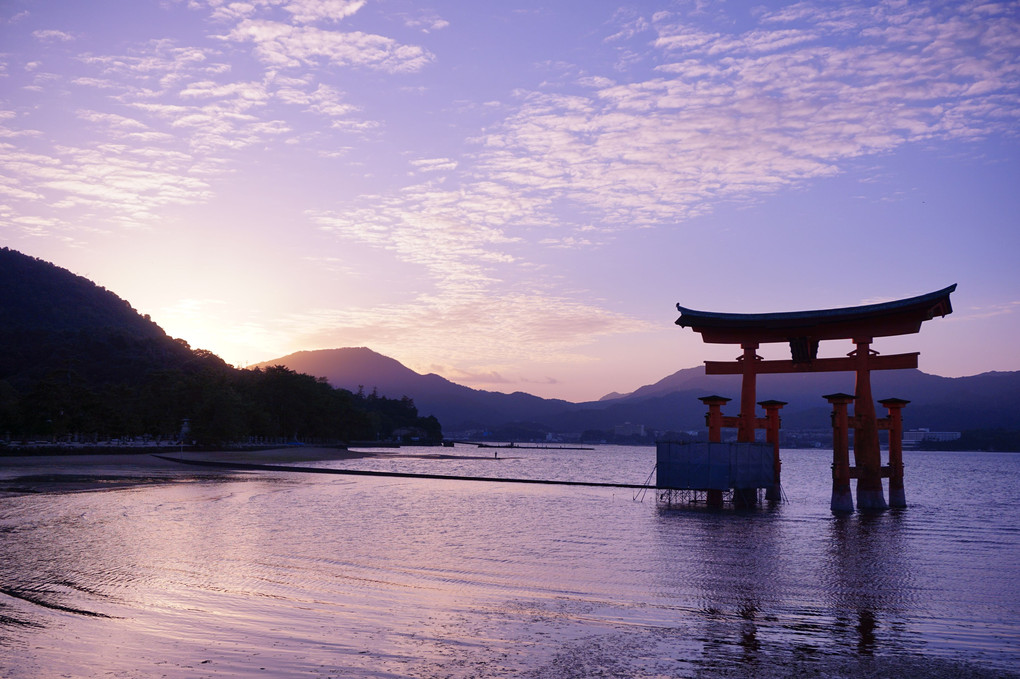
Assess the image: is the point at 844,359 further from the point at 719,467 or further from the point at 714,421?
the point at 719,467

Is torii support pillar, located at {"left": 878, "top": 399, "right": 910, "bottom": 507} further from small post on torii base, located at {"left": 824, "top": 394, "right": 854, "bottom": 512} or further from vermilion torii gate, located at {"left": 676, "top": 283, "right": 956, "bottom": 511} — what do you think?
small post on torii base, located at {"left": 824, "top": 394, "right": 854, "bottom": 512}

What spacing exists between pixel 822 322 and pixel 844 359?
7.42 feet

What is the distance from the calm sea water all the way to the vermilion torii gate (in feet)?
13.0

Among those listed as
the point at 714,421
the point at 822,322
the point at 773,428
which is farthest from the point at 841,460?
the point at 773,428

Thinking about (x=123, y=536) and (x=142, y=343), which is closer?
(x=123, y=536)

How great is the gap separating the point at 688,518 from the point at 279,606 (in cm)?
2518

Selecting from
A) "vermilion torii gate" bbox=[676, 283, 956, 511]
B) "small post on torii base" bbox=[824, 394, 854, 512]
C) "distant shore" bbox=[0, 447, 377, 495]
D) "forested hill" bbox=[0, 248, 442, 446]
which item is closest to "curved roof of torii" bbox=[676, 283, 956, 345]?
"vermilion torii gate" bbox=[676, 283, 956, 511]

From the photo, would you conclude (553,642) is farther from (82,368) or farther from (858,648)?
(82,368)

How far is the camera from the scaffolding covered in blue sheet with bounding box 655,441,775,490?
38281mm

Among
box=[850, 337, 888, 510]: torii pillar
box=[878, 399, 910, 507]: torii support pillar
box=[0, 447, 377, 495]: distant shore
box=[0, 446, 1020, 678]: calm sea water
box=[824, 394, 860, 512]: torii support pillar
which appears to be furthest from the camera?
box=[0, 447, 377, 495]: distant shore

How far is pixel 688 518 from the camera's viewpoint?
3434 cm

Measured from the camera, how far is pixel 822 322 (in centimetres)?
3481

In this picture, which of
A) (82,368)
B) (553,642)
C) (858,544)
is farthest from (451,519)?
(82,368)

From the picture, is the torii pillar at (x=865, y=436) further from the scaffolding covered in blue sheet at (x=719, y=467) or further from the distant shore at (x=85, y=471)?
the distant shore at (x=85, y=471)
